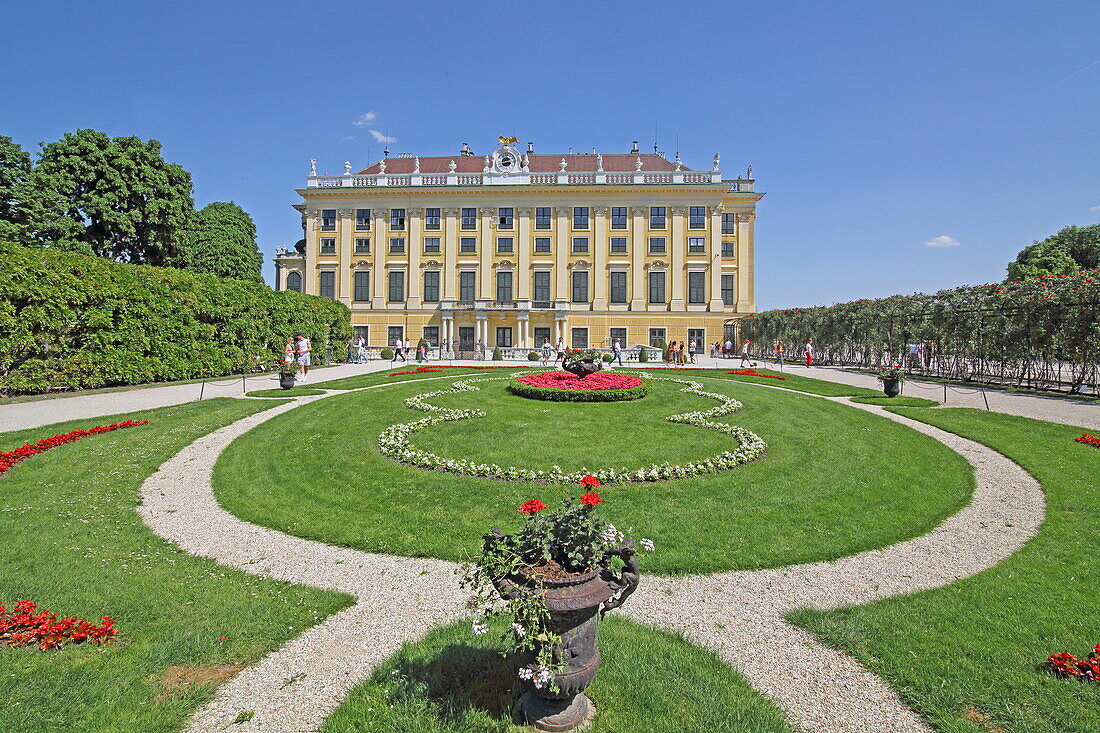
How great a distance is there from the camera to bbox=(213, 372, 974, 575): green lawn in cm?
665

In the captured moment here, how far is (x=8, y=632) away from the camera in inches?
159

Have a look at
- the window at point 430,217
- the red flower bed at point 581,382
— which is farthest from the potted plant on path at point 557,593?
the window at point 430,217

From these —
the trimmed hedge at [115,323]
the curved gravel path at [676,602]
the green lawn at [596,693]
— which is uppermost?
the trimmed hedge at [115,323]

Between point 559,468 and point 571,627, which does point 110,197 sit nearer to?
point 559,468

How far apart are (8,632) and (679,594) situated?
18.6 feet

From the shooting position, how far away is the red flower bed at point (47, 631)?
4.01 metres

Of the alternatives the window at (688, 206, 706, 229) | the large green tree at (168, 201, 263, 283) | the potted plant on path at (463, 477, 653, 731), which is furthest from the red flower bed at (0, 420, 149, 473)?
the window at (688, 206, 706, 229)

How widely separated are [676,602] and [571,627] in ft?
8.31

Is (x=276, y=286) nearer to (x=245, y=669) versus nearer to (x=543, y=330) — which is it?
(x=543, y=330)

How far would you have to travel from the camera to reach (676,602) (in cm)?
520

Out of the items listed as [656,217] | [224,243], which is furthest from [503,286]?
[224,243]

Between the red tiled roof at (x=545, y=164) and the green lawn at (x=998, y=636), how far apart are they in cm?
5143

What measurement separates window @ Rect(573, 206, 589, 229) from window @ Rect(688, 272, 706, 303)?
1102 cm

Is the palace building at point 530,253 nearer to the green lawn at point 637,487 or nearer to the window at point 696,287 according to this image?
the window at point 696,287
